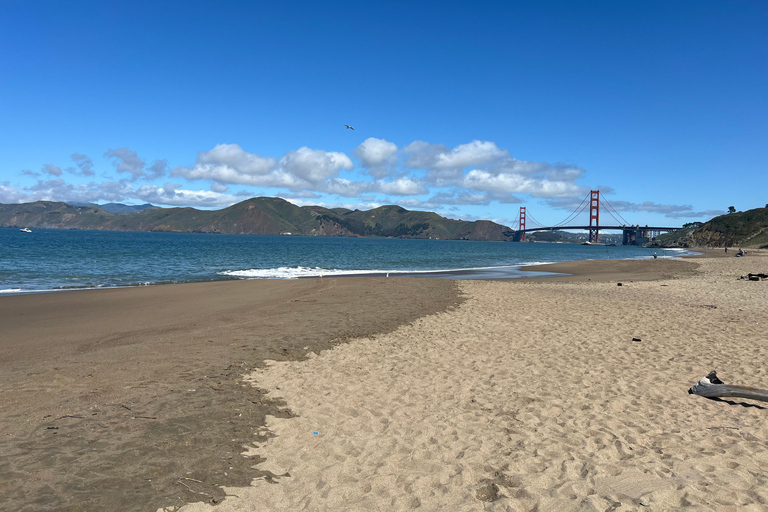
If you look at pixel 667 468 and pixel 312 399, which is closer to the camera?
pixel 667 468

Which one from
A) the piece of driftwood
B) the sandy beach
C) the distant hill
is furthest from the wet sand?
the distant hill

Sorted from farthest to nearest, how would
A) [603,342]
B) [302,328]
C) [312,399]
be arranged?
[302,328] → [603,342] → [312,399]

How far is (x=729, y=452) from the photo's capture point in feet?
16.1

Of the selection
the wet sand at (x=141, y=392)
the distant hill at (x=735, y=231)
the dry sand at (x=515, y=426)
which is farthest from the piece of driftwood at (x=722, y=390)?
the distant hill at (x=735, y=231)

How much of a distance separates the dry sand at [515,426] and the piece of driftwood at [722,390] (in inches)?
5.9

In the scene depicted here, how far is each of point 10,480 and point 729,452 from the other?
7.40 m

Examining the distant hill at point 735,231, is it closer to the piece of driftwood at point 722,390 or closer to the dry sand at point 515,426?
the dry sand at point 515,426

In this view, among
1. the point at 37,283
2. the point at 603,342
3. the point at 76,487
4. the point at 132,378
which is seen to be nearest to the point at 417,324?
the point at 603,342

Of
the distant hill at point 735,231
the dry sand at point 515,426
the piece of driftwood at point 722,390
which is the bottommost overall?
the dry sand at point 515,426

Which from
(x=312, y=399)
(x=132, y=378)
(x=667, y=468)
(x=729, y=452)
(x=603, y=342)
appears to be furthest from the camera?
(x=603, y=342)

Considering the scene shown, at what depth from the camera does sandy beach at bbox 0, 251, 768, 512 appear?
4.23 m

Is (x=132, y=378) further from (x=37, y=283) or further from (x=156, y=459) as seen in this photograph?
(x=37, y=283)

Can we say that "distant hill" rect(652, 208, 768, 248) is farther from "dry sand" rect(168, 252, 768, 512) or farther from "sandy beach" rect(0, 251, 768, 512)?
"dry sand" rect(168, 252, 768, 512)

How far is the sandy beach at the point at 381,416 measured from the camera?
13.9 feet
